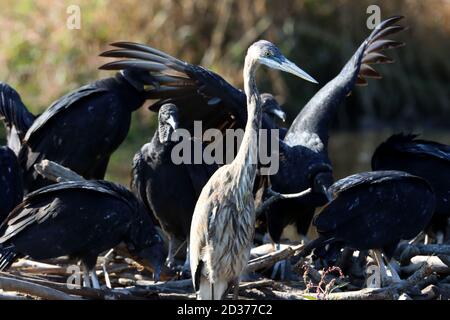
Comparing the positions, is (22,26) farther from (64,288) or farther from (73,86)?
(64,288)

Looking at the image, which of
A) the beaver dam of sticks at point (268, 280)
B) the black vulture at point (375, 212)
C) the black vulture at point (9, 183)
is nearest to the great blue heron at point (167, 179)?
the beaver dam of sticks at point (268, 280)

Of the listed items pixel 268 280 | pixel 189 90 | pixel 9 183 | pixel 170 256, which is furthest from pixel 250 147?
pixel 189 90

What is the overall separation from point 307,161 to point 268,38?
9.27 meters

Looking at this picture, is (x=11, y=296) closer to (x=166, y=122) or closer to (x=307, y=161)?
(x=166, y=122)

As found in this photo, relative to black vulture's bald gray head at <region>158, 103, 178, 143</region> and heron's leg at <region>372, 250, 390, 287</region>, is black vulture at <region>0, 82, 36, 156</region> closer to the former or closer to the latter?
black vulture's bald gray head at <region>158, 103, 178, 143</region>

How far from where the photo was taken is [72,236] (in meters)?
7.71

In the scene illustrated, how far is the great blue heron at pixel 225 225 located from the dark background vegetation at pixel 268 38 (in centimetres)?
1025

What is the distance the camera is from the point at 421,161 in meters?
8.84

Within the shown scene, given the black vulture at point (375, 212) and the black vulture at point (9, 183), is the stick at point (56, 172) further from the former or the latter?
the black vulture at point (375, 212)

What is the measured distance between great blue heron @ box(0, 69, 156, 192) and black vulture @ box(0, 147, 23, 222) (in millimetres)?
618

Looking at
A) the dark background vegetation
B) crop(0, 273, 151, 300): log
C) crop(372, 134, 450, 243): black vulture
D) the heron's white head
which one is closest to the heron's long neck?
the heron's white head

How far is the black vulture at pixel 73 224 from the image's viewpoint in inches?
302

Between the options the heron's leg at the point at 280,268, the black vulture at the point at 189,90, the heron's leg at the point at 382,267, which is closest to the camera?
the heron's leg at the point at 382,267
